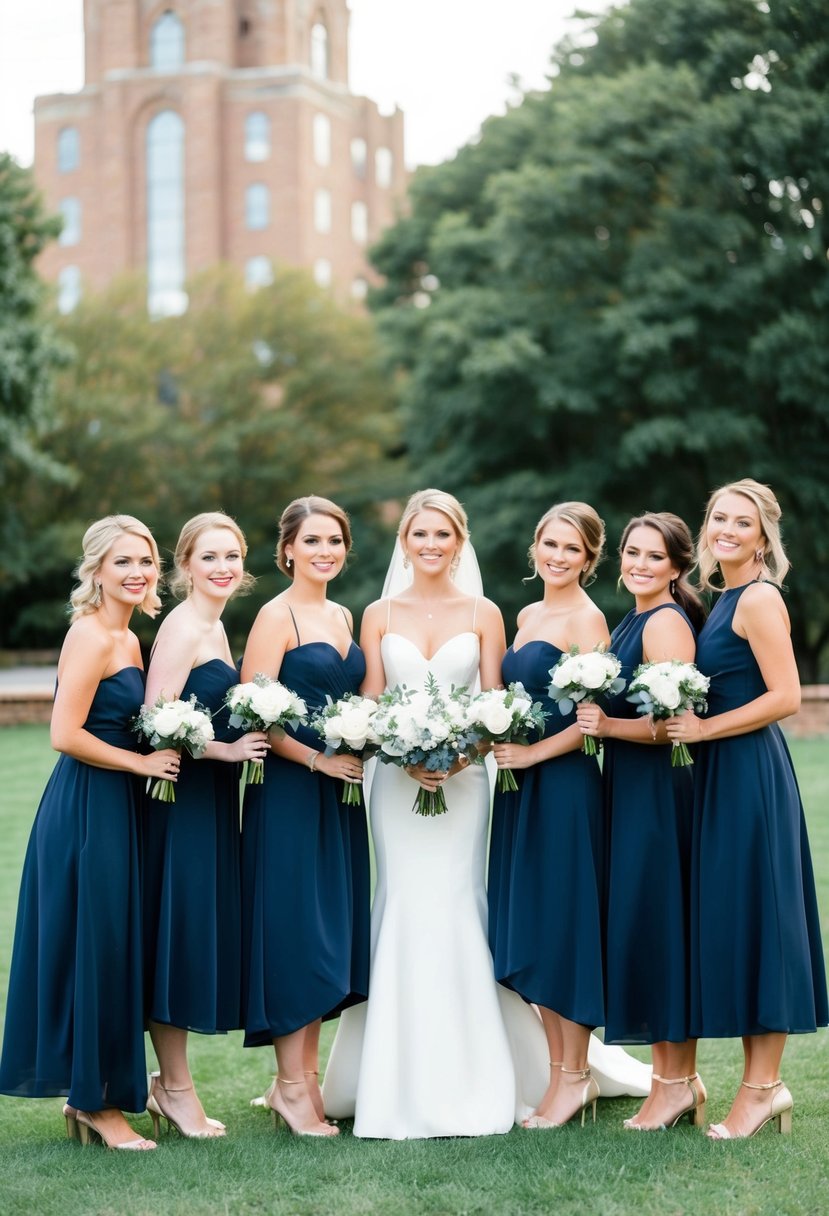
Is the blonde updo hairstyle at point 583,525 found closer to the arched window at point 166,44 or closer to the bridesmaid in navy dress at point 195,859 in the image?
the bridesmaid in navy dress at point 195,859

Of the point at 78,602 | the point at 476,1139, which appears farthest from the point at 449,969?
the point at 78,602

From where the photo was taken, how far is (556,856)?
588 centimetres

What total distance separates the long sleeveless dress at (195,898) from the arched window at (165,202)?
2368 inches

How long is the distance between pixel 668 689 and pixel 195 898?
2109mm

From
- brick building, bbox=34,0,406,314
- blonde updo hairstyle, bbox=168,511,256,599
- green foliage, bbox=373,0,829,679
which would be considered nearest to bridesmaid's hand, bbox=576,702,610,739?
blonde updo hairstyle, bbox=168,511,256,599

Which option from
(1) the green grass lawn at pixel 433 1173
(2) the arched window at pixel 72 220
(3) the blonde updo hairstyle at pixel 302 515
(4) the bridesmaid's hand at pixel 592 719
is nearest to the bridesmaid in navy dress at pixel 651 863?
Result: (4) the bridesmaid's hand at pixel 592 719

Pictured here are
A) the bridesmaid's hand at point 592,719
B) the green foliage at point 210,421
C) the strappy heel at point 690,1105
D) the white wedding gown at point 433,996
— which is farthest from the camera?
the green foliage at point 210,421

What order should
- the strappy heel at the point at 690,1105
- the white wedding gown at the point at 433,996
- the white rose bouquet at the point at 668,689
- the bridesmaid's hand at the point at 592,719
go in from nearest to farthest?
the white rose bouquet at the point at 668,689
the bridesmaid's hand at the point at 592,719
the strappy heel at the point at 690,1105
the white wedding gown at the point at 433,996

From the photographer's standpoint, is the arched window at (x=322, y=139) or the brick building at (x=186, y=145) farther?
the arched window at (x=322, y=139)

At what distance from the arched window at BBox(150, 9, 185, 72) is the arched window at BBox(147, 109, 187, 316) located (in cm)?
278

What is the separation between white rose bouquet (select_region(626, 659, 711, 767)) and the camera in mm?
5461

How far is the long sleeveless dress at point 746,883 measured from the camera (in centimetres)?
558

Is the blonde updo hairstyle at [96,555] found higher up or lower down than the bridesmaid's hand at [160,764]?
higher up

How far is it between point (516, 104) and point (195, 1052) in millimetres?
26965
